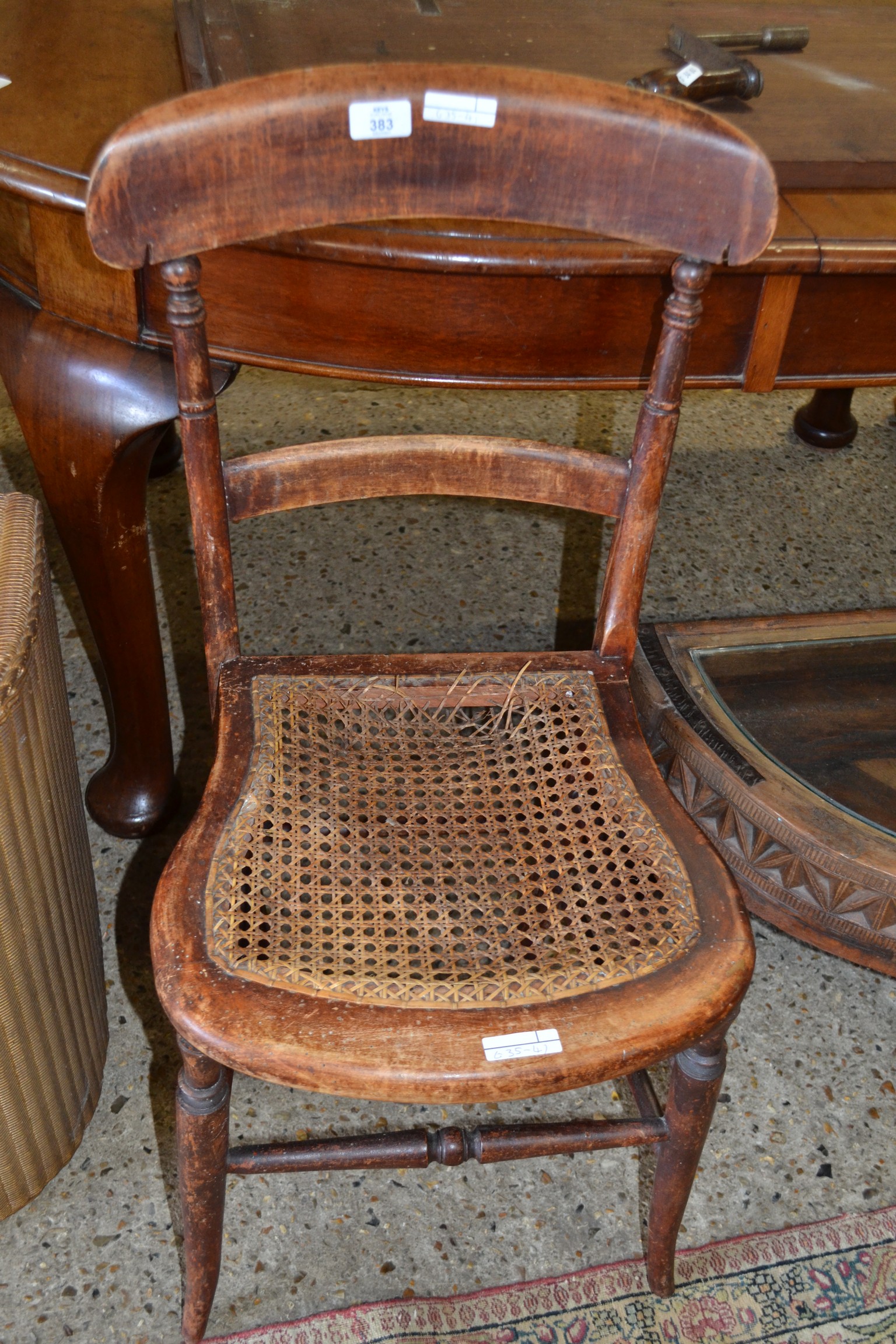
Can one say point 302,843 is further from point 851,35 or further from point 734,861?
point 851,35

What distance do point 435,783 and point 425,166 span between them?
530mm

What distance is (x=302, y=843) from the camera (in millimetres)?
1034

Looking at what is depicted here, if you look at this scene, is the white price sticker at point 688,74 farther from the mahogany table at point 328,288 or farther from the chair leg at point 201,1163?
the chair leg at point 201,1163

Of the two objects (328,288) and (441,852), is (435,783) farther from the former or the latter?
(328,288)

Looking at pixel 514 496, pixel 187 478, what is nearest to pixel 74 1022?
pixel 187 478

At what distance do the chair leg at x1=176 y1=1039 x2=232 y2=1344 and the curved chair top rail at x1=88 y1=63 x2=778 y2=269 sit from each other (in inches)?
25.2

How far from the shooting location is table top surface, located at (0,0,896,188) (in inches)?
47.7

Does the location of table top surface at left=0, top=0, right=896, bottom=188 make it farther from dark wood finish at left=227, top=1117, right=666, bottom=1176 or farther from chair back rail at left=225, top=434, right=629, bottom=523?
dark wood finish at left=227, top=1117, right=666, bottom=1176

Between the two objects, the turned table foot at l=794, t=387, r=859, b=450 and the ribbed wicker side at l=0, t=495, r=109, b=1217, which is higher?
the ribbed wicker side at l=0, t=495, r=109, b=1217

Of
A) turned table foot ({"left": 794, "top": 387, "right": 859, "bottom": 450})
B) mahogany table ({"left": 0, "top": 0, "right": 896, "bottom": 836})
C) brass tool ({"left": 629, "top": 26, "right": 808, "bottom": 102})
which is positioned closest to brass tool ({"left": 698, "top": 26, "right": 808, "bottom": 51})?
brass tool ({"left": 629, "top": 26, "right": 808, "bottom": 102})

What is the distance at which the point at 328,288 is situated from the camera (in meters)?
1.12

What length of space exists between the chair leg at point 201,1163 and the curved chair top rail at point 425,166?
0.64m

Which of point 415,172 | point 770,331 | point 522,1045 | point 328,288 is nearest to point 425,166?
point 415,172

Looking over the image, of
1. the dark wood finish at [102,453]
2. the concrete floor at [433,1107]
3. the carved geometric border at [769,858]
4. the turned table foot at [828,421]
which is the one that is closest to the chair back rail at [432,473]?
the dark wood finish at [102,453]
